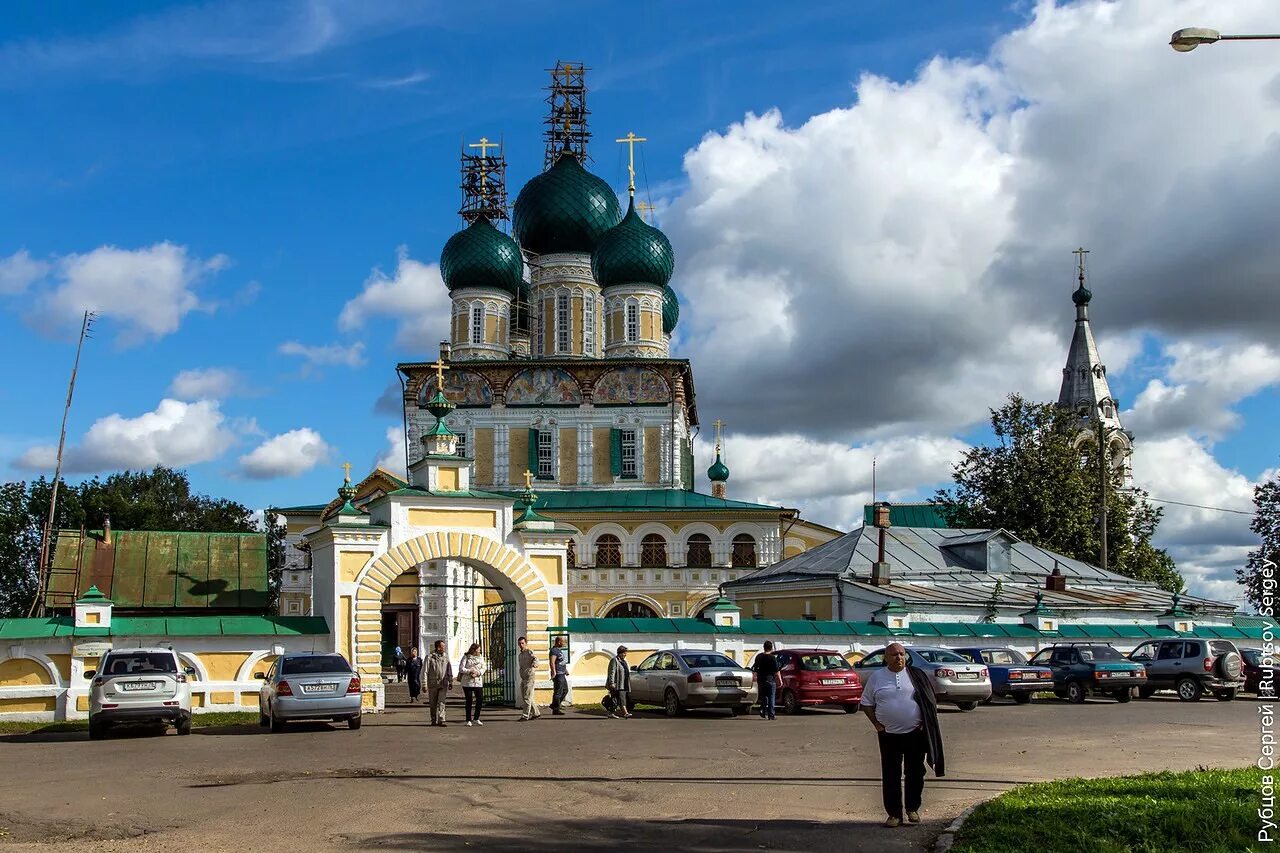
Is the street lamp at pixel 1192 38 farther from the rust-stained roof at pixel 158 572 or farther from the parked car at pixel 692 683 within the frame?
the rust-stained roof at pixel 158 572

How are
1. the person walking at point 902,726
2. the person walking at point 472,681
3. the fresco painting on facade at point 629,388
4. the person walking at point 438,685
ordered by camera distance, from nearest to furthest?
the person walking at point 902,726, the person walking at point 472,681, the person walking at point 438,685, the fresco painting on facade at point 629,388

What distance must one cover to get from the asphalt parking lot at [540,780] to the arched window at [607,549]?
29.9 metres

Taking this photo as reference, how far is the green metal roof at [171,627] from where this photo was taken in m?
23.0

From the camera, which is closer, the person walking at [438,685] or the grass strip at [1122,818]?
the grass strip at [1122,818]

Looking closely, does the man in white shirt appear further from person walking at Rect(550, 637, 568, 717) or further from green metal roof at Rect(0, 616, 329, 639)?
green metal roof at Rect(0, 616, 329, 639)

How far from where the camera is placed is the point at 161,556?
29641 millimetres

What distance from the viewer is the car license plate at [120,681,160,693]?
19.4 meters

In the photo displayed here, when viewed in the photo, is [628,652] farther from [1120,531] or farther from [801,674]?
[1120,531]

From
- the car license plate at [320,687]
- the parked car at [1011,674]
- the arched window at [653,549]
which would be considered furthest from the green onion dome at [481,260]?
the car license plate at [320,687]

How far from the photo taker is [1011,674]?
26.3 meters

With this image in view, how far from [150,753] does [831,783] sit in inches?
350

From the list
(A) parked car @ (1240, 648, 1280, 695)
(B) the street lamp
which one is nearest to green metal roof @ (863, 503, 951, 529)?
(A) parked car @ (1240, 648, 1280, 695)

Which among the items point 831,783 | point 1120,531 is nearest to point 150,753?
point 831,783

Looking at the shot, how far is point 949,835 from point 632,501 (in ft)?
140
